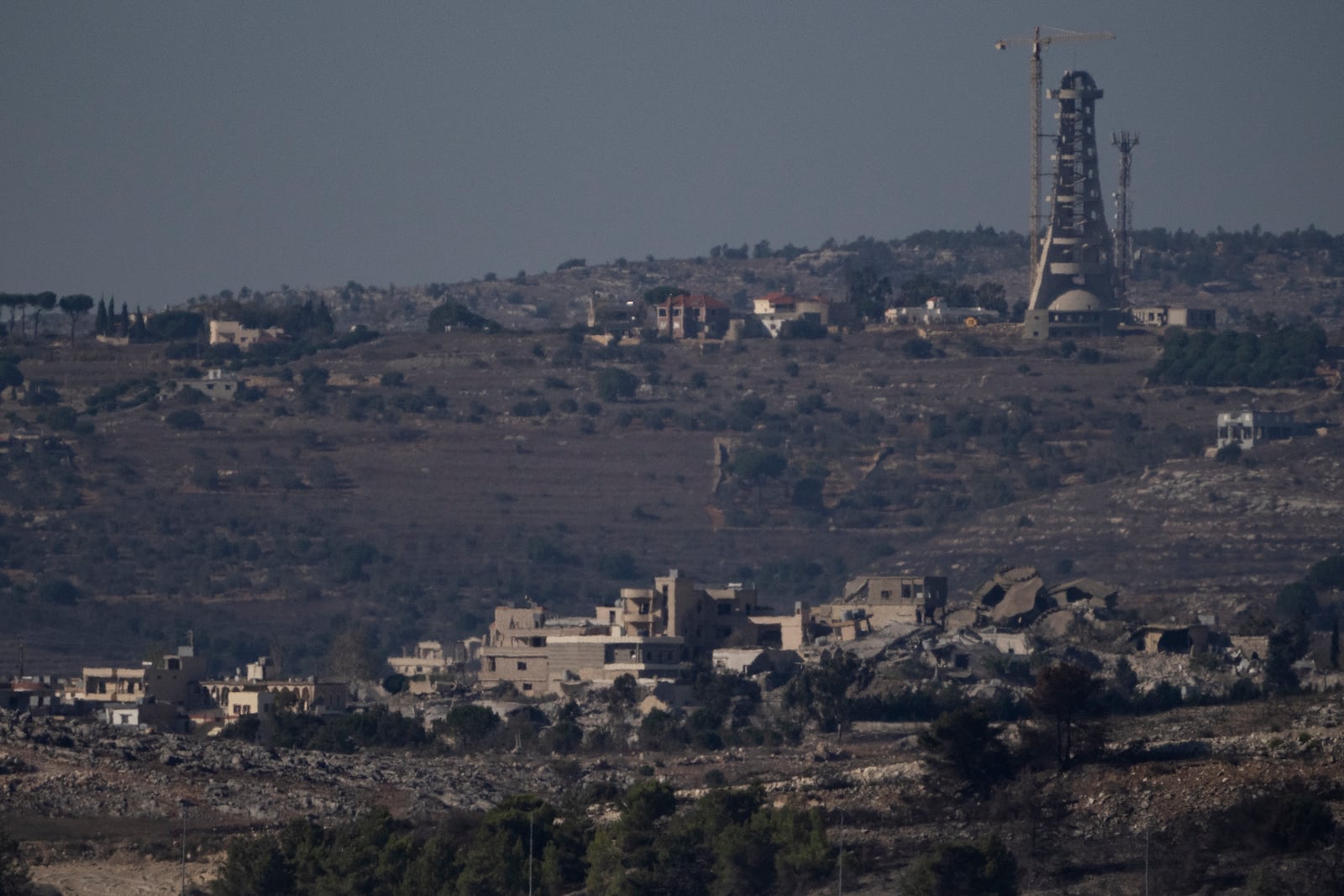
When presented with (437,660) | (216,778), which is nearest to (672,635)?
(437,660)

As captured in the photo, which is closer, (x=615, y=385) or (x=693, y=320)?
(x=615, y=385)

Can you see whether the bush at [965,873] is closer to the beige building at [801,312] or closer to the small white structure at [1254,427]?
the small white structure at [1254,427]

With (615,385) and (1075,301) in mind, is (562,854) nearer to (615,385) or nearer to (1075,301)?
(615,385)

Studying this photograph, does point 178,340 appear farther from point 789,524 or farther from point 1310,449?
point 1310,449

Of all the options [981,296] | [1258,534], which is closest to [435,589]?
[1258,534]

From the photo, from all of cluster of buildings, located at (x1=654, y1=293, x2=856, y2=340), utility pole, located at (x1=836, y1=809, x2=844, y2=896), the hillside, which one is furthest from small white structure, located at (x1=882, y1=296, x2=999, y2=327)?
utility pole, located at (x1=836, y1=809, x2=844, y2=896)

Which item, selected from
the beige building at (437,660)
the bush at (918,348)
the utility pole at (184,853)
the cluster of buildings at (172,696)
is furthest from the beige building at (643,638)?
the bush at (918,348)

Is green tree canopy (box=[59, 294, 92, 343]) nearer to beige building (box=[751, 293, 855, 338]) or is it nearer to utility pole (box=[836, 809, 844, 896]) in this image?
beige building (box=[751, 293, 855, 338])
